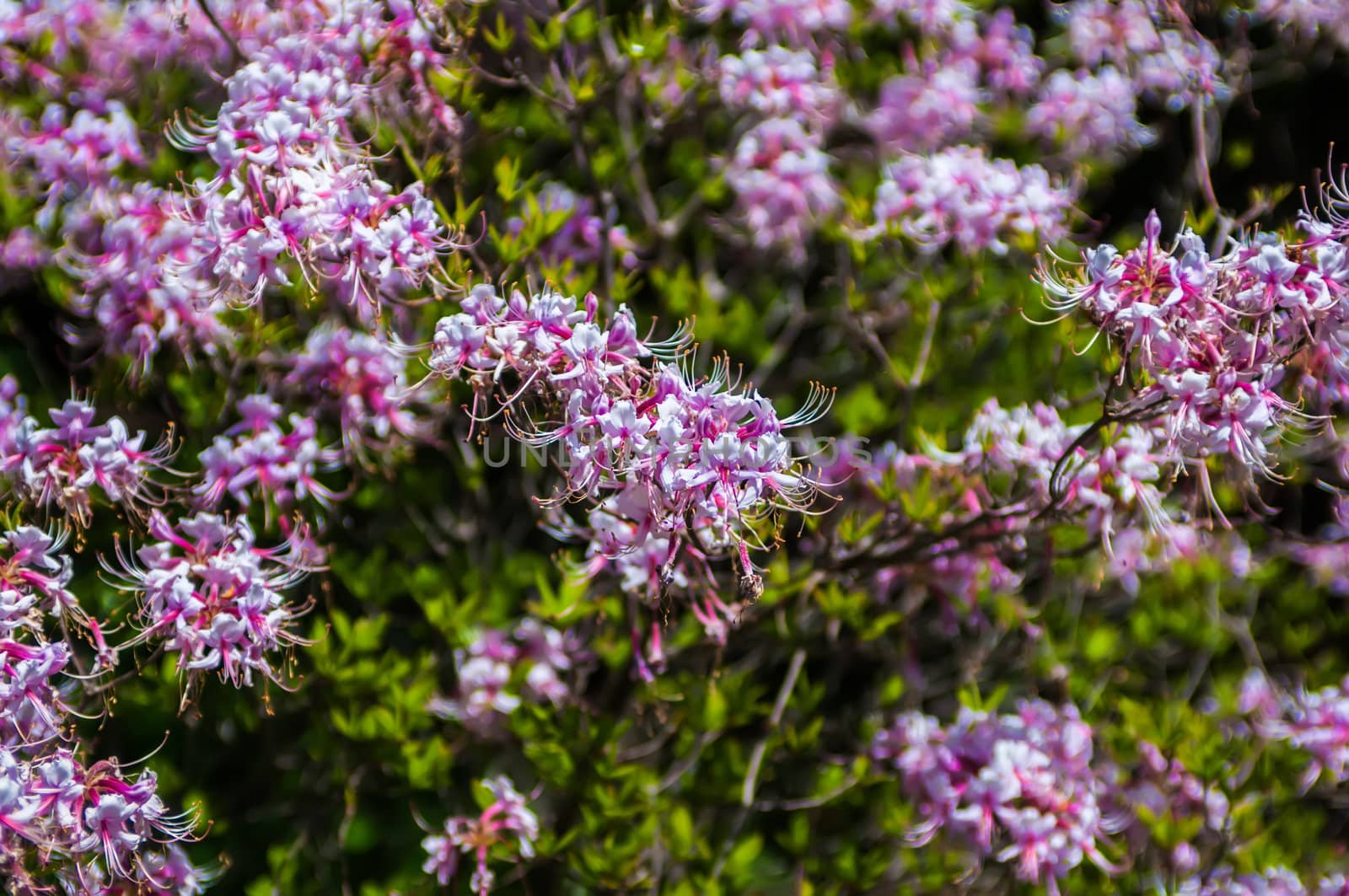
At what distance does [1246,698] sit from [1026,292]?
1.20 metres

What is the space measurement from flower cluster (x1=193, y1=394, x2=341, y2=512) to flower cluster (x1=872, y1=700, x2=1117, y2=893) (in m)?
1.42

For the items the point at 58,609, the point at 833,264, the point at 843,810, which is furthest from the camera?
the point at 833,264

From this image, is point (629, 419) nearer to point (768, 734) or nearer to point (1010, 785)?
point (768, 734)

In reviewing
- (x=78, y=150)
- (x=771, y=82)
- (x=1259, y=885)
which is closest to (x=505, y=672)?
(x=78, y=150)

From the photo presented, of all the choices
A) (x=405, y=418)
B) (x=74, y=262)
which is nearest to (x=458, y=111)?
(x=405, y=418)

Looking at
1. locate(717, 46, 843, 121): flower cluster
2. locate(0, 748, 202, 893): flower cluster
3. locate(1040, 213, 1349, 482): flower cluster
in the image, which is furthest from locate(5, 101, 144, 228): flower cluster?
locate(1040, 213, 1349, 482): flower cluster

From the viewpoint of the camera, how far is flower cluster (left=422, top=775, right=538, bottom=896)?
228 centimetres

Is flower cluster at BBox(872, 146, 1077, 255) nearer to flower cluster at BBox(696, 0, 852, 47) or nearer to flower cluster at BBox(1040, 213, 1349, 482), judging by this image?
flower cluster at BBox(696, 0, 852, 47)

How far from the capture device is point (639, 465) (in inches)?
64.4

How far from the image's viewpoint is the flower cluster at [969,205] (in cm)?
267

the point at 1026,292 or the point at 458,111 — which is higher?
the point at 458,111

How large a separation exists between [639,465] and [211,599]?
871mm

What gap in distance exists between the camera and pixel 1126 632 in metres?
3.17

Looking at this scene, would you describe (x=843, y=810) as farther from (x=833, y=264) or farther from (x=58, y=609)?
(x=58, y=609)
